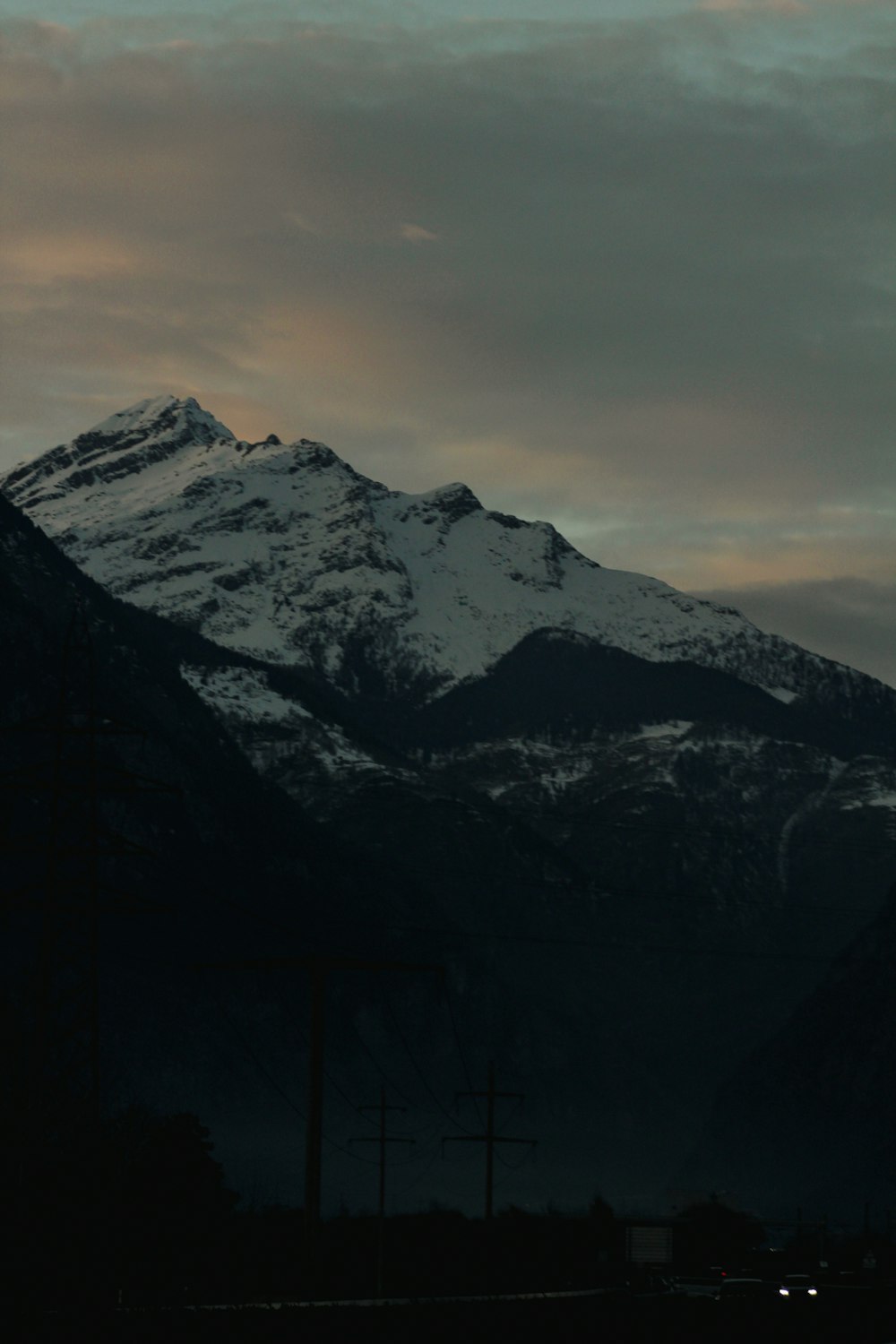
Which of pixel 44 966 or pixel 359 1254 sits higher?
pixel 44 966

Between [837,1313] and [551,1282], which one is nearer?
[837,1313]

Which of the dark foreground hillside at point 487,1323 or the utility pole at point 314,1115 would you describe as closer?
the dark foreground hillside at point 487,1323

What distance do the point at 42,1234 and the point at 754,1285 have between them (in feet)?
163

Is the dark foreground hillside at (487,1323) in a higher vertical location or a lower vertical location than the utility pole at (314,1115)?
lower

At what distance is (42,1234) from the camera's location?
81.3 metres

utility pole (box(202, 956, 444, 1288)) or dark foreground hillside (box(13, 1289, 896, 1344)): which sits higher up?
utility pole (box(202, 956, 444, 1288))

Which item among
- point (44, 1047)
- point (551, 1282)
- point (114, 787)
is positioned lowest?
point (551, 1282)

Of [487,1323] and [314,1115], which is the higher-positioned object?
[314,1115]

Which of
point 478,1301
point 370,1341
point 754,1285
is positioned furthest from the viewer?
point 754,1285

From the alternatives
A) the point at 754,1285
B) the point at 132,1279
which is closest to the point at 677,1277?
the point at 754,1285

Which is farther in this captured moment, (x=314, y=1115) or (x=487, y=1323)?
(x=314, y=1115)

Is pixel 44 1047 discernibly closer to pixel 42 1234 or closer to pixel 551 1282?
pixel 42 1234

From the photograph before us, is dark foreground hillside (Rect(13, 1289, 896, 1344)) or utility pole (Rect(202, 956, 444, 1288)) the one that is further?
utility pole (Rect(202, 956, 444, 1288))

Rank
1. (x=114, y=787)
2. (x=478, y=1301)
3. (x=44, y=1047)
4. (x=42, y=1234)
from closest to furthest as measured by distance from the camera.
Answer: (x=44, y=1047) → (x=42, y=1234) → (x=114, y=787) → (x=478, y=1301)
